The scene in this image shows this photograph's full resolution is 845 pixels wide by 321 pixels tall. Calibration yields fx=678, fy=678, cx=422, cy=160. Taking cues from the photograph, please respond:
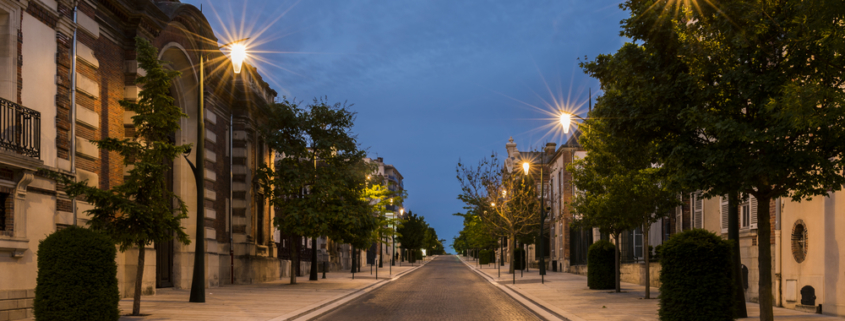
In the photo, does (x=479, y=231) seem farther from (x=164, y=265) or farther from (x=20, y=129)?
(x=20, y=129)

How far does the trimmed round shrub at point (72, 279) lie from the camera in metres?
11.4

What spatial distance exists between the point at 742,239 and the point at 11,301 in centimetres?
1955

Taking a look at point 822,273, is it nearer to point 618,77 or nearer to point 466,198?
point 618,77

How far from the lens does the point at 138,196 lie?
14578 millimetres

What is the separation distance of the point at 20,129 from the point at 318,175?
1628 cm

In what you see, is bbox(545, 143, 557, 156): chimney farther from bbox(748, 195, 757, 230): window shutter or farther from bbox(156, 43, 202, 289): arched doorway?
bbox(748, 195, 757, 230): window shutter

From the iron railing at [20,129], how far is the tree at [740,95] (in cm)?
1162

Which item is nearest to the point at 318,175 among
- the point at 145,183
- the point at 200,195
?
the point at 200,195

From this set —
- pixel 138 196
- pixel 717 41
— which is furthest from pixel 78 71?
pixel 717 41

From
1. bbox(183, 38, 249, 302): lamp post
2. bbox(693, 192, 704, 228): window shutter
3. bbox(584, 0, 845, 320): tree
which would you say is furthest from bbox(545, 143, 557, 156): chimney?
bbox(584, 0, 845, 320): tree

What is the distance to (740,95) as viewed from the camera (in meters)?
11.1

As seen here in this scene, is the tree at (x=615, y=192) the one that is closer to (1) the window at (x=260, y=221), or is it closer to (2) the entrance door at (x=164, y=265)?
(2) the entrance door at (x=164, y=265)

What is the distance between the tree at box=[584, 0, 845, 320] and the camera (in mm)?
10055

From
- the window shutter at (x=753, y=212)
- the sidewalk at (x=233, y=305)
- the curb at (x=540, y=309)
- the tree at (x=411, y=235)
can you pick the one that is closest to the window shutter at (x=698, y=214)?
the window shutter at (x=753, y=212)
